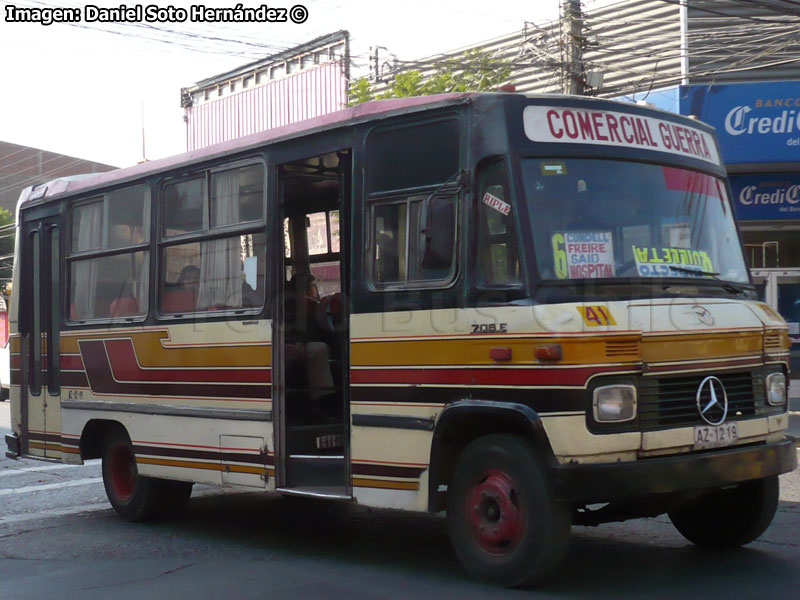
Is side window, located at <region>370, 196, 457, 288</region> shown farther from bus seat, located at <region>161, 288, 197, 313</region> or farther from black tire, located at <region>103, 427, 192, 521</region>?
black tire, located at <region>103, 427, 192, 521</region>

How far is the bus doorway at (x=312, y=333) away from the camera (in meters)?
7.51

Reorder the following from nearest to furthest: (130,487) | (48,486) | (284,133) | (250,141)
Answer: (284,133)
(250,141)
(130,487)
(48,486)

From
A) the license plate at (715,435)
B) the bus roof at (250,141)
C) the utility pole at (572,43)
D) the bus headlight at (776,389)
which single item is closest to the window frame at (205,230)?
the bus roof at (250,141)

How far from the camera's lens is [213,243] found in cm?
840

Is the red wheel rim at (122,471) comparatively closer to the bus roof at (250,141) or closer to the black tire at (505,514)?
the bus roof at (250,141)

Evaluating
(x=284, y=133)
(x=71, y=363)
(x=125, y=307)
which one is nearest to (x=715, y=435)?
(x=284, y=133)

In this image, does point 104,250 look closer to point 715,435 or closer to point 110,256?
point 110,256

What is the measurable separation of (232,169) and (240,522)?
3.00m

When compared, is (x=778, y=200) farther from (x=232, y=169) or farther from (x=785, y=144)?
(x=232, y=169)

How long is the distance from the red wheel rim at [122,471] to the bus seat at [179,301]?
1.43 metres

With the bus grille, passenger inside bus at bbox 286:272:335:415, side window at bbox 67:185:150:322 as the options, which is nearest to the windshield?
the bus grille

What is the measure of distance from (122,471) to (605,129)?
5364mm

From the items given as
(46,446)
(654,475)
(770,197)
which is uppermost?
(770,197)

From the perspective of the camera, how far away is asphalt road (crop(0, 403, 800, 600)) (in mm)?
6273
